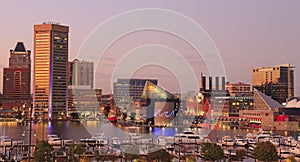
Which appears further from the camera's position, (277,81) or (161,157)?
(277,81)

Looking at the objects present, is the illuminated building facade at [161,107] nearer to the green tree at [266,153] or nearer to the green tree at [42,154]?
the green tree at [266,153]

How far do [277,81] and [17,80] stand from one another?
109ft

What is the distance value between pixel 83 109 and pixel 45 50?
23.5ft

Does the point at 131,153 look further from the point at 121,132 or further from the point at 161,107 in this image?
the point at 161,107

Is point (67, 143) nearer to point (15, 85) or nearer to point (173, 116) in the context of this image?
point (173, 116)

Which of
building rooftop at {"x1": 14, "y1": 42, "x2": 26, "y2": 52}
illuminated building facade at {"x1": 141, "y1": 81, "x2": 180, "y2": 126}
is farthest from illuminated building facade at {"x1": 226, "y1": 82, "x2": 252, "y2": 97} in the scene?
building rooftop at {"x1": 14, "y1": 42, "x2": 26, "y2": 52}

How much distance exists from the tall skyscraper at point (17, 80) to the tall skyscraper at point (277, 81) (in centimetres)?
2721

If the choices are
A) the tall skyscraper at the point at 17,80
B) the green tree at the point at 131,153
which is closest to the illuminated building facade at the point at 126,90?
the tall skyscraper at the point at 17,80

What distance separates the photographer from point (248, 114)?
2497cm

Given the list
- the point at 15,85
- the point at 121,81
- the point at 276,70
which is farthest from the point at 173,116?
the point at 15,85

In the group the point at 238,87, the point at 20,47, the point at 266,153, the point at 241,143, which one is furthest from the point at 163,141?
the point at 20,47

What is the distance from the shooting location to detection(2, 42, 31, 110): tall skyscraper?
5009cm

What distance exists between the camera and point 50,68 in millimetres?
40062

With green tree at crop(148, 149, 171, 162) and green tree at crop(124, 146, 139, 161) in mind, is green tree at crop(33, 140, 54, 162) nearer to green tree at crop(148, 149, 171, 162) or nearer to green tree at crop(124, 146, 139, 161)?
green tree at crop(124, 146, 139, 161)
